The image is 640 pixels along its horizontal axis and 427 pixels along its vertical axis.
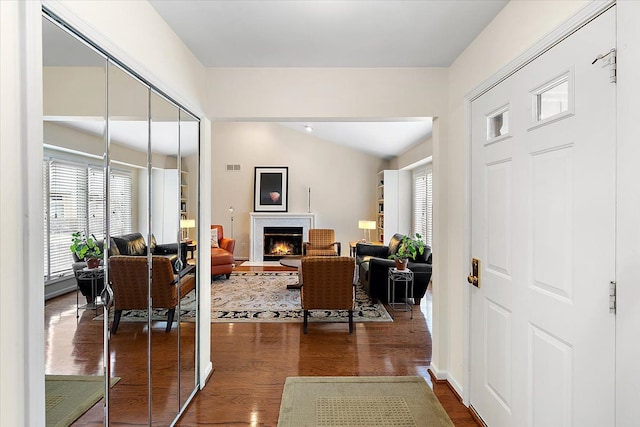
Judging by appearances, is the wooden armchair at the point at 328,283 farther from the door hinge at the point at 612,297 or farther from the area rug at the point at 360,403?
the door hinge at the point at 612,297

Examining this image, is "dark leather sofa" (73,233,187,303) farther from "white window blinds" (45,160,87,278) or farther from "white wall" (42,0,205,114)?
"white wall" (42,0,205,114)

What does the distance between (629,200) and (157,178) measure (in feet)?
7.12

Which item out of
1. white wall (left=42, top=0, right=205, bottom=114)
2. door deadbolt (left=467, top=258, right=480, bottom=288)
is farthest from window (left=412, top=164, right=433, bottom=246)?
white wall (left=42, top=0, right=205, bottom=114)

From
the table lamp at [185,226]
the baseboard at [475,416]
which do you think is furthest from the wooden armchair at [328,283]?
the baseboard at [475,416]

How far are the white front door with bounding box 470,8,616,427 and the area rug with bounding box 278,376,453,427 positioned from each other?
1.34 ft

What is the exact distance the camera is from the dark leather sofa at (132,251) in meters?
1.36

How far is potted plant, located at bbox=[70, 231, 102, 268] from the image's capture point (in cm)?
131

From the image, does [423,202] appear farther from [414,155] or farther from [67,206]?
[67,206]

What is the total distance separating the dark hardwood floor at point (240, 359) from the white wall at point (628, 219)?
Result: 4.36ft

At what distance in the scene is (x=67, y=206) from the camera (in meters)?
1.26

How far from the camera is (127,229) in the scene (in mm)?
1677

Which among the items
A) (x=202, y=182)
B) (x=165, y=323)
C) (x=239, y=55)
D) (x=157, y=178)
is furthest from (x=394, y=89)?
(x=165, y=323)

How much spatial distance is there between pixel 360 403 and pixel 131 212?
199 cm

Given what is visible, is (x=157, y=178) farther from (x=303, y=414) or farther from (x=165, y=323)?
(x=303, y=414)
